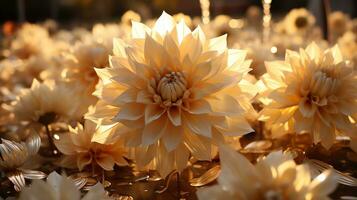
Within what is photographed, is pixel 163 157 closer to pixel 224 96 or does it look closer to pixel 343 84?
pixel 224 96

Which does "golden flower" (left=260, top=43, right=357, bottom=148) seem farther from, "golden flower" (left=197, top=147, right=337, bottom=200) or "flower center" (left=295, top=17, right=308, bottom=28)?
"flower center" (left=295, top=17, right=308, bottom=28)

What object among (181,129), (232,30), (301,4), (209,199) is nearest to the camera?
(209,199)

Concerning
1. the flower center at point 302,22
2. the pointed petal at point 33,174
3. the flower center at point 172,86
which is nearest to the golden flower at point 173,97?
the flower center at point 172,86

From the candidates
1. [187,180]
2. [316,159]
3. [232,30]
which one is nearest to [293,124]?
[316,159]

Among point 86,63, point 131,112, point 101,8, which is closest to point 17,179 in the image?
point 131,112

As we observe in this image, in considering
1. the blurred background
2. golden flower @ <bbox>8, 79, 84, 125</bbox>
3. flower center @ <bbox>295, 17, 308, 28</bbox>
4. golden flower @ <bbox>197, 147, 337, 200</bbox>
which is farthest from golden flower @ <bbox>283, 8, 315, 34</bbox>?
the blurred background

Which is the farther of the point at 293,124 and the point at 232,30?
the point at 232,30

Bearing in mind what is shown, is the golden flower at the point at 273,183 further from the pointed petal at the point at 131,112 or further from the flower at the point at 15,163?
the flower at the point at 15,163
